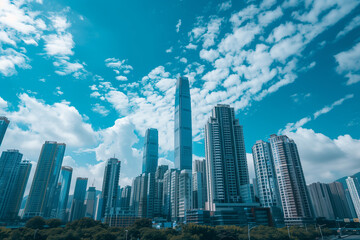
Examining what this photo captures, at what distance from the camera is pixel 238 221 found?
148250mm

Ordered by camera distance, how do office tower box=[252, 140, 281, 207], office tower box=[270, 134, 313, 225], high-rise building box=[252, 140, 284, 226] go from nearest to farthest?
high-rise building box=[252, 140, 284, 226] → office tower box=[270, 134, 313, 225] → office tower box=[252, 140, 281, 207]

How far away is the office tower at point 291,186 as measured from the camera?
565 ft

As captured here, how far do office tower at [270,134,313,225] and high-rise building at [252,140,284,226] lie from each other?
522 cm

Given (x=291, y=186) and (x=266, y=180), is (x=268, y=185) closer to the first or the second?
(x=266, y=180)

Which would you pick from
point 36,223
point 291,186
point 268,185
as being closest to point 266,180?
point 268,185

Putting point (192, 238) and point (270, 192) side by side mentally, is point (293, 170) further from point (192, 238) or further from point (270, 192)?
point (192, 238)

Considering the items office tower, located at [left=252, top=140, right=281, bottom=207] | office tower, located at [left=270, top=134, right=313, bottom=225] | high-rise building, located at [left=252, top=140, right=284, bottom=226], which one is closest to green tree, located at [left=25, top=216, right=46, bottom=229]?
high-rise building, located at [left=252, top=140, right=284, bottom=226]

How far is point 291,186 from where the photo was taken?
181250mm

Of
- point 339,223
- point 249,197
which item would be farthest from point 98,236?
point 339,223

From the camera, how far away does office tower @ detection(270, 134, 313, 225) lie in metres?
172

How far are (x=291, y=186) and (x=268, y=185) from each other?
60.2ft

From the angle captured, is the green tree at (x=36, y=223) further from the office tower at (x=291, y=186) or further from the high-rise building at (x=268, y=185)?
the office tower at (x=291, y=186)

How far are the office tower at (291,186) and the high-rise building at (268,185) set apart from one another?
522 centimetres

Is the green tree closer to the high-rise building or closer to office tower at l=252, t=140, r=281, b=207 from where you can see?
the high-rise building
